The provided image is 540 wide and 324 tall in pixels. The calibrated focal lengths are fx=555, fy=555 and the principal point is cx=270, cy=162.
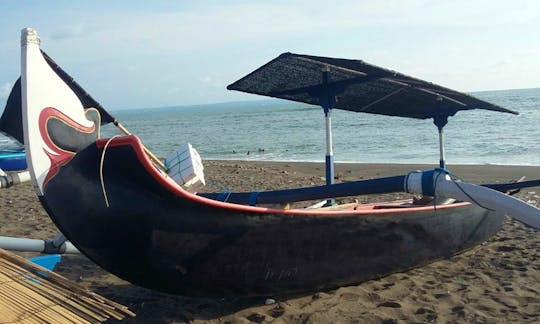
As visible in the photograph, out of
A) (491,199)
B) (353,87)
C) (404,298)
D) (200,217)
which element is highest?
(353,87)

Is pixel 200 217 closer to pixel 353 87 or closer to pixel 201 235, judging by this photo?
pixel 201 235

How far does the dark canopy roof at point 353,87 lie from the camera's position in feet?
20.1

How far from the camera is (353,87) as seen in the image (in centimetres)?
762


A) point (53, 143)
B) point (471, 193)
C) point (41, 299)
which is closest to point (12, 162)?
point (53, 143)

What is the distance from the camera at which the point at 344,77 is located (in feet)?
22.5

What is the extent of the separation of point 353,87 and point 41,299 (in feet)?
17.9

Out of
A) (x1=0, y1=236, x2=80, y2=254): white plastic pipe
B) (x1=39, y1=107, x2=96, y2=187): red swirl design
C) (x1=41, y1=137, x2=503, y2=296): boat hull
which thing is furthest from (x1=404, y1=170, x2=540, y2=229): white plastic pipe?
(x1=0, y1=236, x2=80, y2=254): white plastic pipe

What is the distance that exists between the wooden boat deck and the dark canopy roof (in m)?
3.42

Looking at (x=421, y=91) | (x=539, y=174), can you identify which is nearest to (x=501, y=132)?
(x=539, y=174)

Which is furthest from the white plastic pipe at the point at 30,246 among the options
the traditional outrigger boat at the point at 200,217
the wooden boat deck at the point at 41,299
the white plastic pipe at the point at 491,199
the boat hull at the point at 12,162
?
the boat hull at the point at 12,162

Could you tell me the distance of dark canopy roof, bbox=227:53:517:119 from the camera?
612cm

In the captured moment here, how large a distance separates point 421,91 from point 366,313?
3.61 meters

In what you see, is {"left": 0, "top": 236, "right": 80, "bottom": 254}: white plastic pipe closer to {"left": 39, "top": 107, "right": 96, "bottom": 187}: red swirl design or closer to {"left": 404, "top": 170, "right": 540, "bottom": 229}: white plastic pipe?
{"left": 39, "top": 107, "right": 96, "bottom": 187}: red swirl design

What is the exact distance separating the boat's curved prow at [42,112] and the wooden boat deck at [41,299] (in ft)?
2.07
